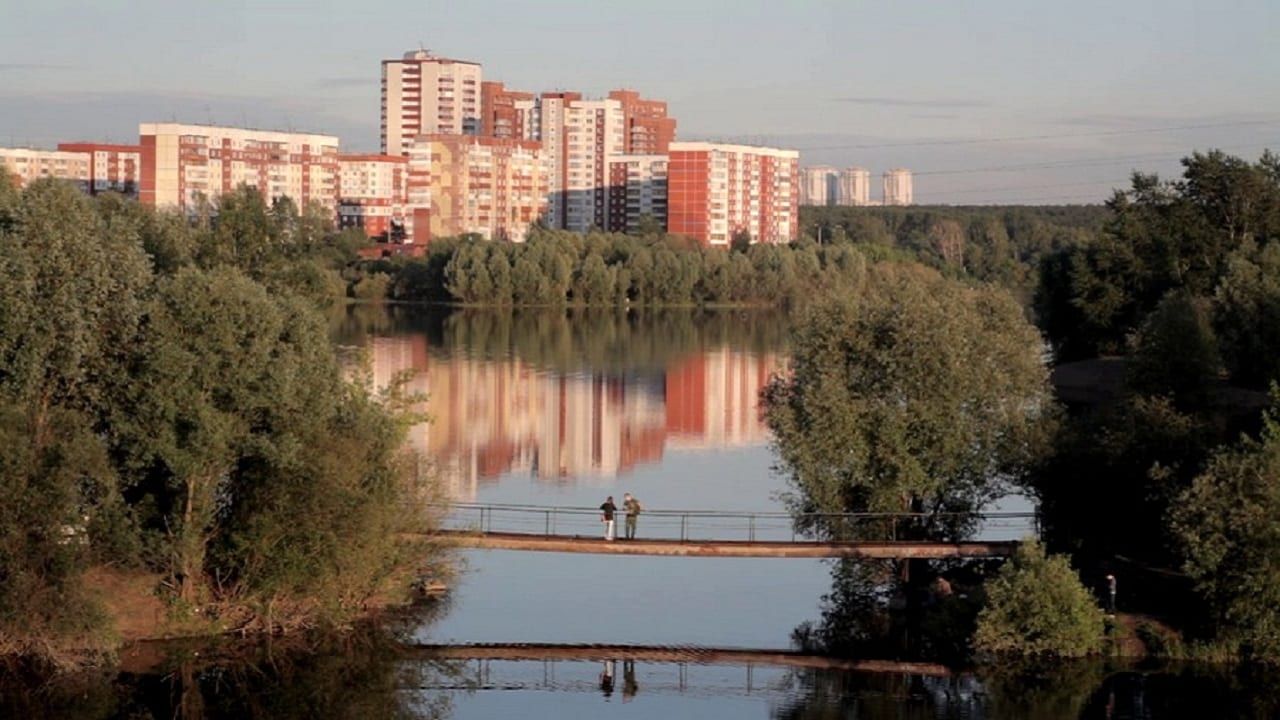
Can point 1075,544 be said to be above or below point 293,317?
below

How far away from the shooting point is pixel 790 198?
12719 cm

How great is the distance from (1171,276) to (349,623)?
2969 centimetres

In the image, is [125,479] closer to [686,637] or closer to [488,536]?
[488,536]

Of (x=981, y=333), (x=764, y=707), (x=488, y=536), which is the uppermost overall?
(x=981, y=333)

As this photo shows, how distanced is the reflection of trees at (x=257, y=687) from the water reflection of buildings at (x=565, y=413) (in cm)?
497

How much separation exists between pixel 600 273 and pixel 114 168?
3617 cm

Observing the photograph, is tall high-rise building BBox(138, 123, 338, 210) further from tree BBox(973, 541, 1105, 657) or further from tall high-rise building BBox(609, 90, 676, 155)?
tree BBox(973, 541, 1105, 657)

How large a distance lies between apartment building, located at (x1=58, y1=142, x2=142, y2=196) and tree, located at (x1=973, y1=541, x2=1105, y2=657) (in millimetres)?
91845

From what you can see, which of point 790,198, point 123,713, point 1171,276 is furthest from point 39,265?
point 790,198

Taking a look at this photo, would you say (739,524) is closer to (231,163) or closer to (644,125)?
(231,163)

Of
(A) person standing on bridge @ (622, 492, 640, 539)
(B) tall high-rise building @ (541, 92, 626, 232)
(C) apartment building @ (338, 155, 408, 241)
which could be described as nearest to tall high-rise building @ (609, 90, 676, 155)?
(B) tall high-rise building @ (541, 92, 626, 232)

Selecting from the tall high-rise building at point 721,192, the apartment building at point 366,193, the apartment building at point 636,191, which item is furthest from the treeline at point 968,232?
the apartment building at point 366,193

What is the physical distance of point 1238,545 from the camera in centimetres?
2142

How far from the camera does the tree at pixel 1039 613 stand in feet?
71.4
